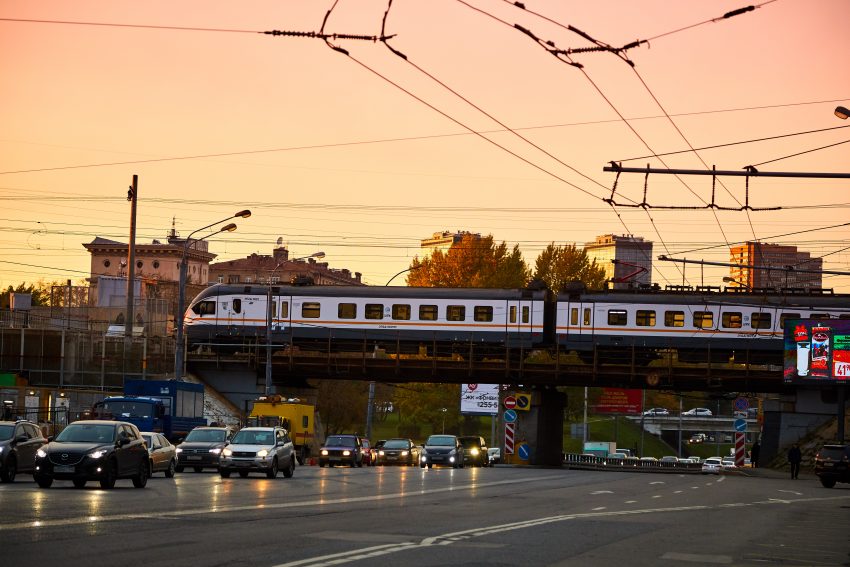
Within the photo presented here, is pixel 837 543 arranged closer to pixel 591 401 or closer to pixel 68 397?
pixel 68 397

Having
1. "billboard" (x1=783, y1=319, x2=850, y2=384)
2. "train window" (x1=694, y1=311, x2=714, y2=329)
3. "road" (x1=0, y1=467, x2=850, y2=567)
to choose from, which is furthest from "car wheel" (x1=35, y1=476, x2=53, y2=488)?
"train window" (x1=694, y1=311, x2=714, y2=329)

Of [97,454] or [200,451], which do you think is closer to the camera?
[97,454]

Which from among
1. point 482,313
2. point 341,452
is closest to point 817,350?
point 482,313

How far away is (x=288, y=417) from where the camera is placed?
54.8 metres

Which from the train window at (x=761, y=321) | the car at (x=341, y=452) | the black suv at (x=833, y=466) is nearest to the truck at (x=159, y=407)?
the car at (x=341, y=452)

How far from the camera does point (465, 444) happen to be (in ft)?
227

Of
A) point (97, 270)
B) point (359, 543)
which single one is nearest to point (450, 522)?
point (359, 543)

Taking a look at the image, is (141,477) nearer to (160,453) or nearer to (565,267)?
(160,453)

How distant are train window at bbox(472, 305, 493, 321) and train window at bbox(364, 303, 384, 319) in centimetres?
453

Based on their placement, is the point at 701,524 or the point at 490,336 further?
the point at 490,336

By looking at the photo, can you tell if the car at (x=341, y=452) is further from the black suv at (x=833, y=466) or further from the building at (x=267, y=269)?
the building at (x=267, y=269)

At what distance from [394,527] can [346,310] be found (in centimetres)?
4812

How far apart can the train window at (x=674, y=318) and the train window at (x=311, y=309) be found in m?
16.8

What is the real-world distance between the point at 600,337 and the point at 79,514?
48.5m
